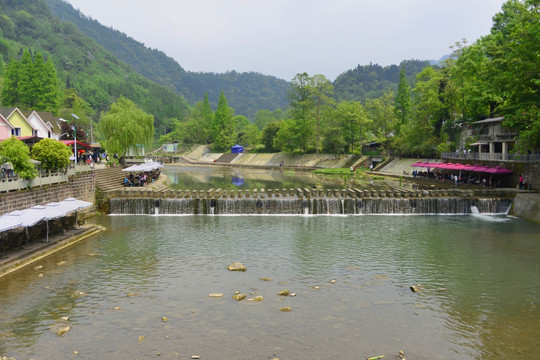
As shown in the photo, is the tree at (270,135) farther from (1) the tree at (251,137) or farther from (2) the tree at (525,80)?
(2) the tree at (525,80)

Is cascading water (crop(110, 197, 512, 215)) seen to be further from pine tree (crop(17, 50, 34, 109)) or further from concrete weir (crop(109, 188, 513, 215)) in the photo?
pine tree (crop(17, 50, 34, 109))

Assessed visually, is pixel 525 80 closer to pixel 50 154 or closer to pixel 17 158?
pixel 50 154

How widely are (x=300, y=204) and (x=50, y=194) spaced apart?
81.9 ft

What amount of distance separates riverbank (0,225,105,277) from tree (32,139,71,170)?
7.54m

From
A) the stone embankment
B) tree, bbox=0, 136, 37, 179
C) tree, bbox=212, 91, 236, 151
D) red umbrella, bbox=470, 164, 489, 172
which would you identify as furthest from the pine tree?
red umbrella, bbox=470, 164, 489, 172

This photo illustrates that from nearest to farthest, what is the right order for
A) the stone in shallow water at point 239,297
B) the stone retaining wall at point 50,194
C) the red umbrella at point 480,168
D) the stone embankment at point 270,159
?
1. the stone in shallow water at point 239,297
2. the stone retaining wall at point 50,194
3. the red umbrella at point 480,168
4. the stone embankment at point 270,159

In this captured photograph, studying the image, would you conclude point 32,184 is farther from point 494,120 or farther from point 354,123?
point 354,123

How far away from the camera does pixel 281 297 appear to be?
828 inches

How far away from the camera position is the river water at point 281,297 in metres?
16.1

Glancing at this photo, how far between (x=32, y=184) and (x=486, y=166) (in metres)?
52.6

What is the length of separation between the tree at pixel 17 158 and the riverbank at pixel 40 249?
19.0 ft

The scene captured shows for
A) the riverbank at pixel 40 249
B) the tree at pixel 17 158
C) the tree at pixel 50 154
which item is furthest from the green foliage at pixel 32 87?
the riverbank at pixel 40 249

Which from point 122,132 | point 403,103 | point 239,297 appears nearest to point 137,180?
point 122,132

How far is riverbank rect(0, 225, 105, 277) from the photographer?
78.7 ft
